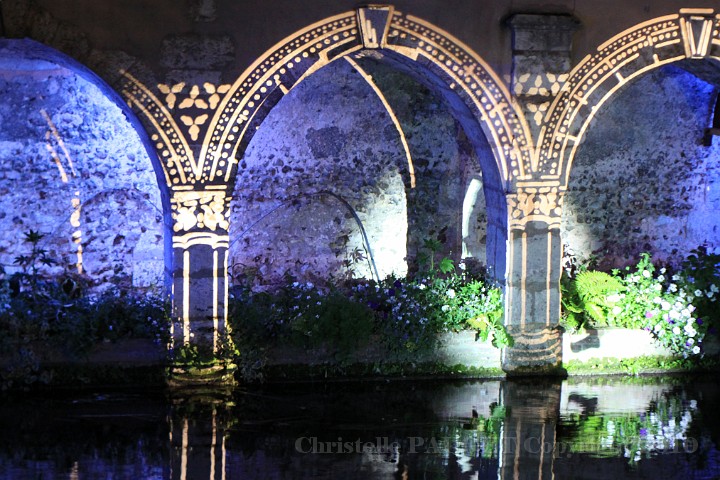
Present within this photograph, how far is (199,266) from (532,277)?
10.9ft

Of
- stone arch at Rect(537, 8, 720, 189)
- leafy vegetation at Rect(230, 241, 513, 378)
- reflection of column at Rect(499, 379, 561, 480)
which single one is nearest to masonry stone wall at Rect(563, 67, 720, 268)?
stone arch at Rect(537, 8, 720, 189)

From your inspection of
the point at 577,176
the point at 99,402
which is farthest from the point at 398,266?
the point at 99,402

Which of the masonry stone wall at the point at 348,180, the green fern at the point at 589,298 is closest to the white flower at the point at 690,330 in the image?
the green fern at the point at 589,298

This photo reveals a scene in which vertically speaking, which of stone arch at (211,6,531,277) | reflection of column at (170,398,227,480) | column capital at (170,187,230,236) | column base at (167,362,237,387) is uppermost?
stone arch at (211,6,531,277)

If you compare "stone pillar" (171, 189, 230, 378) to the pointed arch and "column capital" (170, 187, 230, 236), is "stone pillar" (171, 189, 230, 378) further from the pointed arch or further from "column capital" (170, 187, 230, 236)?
the pointed arch

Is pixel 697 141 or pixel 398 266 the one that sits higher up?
pixel 697 141

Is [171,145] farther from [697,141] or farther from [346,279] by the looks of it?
[697,141]

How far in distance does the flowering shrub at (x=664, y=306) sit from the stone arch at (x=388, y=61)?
1613 millimetres

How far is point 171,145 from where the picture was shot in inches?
429

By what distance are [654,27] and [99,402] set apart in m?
6.46

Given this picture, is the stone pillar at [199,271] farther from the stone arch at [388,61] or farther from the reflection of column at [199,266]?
the stone arch at [388,61]

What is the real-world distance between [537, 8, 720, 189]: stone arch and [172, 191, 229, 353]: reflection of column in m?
3.29

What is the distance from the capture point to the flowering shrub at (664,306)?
39.8 ft

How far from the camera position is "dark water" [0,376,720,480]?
29.8 ft
